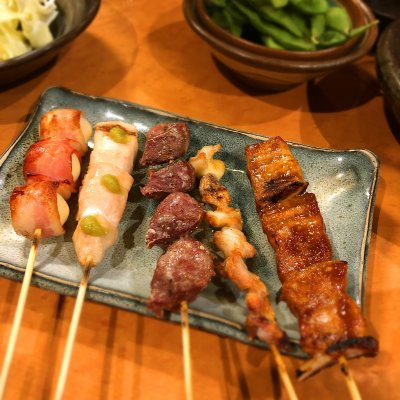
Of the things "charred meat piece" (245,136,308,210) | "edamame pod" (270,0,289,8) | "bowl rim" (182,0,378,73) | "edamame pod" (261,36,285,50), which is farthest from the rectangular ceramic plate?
"edamame pod" (270,0,289,8)

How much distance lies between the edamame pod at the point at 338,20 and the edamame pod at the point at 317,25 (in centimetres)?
5

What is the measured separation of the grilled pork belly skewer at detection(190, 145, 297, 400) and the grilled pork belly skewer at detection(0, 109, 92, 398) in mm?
799

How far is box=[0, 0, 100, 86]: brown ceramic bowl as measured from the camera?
10.4ft

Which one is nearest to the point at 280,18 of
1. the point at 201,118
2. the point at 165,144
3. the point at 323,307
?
the point at 201,118

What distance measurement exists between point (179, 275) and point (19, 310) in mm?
788

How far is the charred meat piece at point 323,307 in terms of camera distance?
1.99 m

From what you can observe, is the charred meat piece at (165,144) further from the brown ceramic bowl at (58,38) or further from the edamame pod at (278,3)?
the edamame pod at (278,3)

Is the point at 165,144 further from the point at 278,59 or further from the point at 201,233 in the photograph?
the point at 278,59

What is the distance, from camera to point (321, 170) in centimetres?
293

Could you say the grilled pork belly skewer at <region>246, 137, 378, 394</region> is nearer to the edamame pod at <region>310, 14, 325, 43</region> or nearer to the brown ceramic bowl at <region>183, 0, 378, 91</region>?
the brown ceramic bowl at <region>183, 0, 378, 91</region>

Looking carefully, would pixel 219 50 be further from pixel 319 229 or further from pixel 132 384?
pixel 132 384

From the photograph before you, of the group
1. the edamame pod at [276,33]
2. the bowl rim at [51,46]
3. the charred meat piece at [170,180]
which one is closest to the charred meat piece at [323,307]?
the charred meat piece at [170,180]

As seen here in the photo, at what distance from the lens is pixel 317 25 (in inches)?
142

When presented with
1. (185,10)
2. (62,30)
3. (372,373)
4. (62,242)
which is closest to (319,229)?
(372,373)
